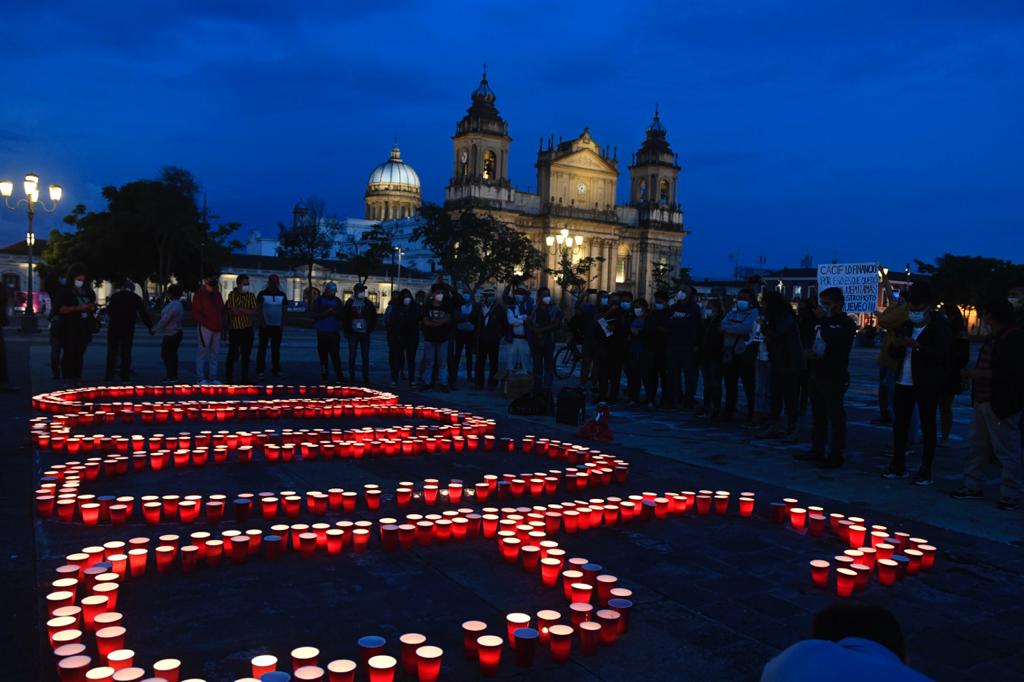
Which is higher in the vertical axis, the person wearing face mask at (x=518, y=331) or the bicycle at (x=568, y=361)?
the person wearing face mask at (x=518, y=331)

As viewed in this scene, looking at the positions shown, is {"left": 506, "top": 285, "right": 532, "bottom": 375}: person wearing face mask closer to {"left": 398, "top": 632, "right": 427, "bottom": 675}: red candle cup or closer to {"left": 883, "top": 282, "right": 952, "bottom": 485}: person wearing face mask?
{"left": 883, "top": 282, "right": 952, "bottom": 485}: person wearing face mask

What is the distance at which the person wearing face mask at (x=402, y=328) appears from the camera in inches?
523

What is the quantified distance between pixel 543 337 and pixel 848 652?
1058 centimetres

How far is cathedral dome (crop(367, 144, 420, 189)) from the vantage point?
106 meters

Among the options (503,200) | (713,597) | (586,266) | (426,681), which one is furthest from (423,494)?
(503,200)

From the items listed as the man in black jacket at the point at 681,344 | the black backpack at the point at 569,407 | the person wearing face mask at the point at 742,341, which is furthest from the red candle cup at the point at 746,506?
the man in black jacket at the point at 681,344

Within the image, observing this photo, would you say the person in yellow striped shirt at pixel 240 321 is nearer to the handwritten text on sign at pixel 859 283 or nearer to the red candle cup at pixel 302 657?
the handwritten text on sign at pixel 859 283

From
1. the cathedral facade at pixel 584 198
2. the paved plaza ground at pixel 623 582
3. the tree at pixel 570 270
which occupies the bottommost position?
the paved plaza ground at pixel 623 582

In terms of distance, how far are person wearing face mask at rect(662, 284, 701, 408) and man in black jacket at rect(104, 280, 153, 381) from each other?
26.2 feet

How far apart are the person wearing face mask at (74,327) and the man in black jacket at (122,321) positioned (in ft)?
1.04

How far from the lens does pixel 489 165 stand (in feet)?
258

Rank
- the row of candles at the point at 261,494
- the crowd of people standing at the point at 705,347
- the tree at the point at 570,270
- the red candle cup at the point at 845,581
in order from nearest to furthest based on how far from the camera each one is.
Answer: the red candle cup at the point at 845,581 < the row of candles at the point at 261,494 < the crowd of people standing at the point at 705,347 < the tree at the point at 570,270

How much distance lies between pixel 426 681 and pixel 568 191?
281ft

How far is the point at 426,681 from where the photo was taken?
9.02 ft
